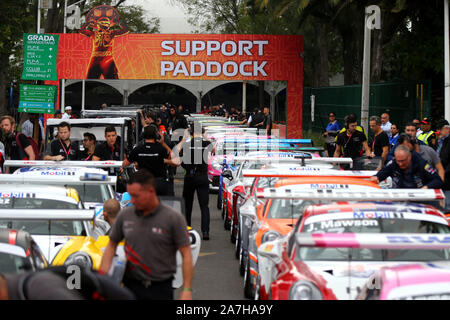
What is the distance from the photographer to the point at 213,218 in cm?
1750

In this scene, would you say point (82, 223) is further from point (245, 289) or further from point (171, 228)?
point (171, 228)

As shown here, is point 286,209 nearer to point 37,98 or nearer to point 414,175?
point 414,175

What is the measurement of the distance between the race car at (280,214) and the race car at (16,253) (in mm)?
2533

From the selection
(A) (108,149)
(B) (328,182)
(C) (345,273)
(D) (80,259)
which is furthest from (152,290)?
(A) (108,149)

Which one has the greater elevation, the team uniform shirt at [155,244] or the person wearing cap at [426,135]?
the person wearing cap at [426,135]

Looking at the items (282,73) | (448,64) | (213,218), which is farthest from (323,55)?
(213,218)

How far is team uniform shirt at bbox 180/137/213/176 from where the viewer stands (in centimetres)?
1386

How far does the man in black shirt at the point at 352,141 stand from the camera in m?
17.5

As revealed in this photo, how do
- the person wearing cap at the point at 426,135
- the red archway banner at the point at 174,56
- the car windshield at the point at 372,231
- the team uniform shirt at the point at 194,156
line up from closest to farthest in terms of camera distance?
the car windshield at the point at 372,231 < the team uniform shirt at the point at 194,156 < the person wearing cap at the point at 426,135 < the red archway banner at the point at 174,56

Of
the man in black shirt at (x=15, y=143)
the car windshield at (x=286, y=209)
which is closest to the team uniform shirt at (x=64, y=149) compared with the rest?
the man in black shirt at (x=15, y=143)

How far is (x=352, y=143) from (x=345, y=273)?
10354 mm

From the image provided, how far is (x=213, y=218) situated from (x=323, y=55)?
26882mm

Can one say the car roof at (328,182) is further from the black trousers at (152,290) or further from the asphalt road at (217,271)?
the black trousers at (152,290)

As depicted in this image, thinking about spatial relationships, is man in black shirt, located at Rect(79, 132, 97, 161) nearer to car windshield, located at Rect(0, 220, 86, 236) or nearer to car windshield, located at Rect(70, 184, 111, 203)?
car windshield, located at Rect(70, 184, 111, 203)
